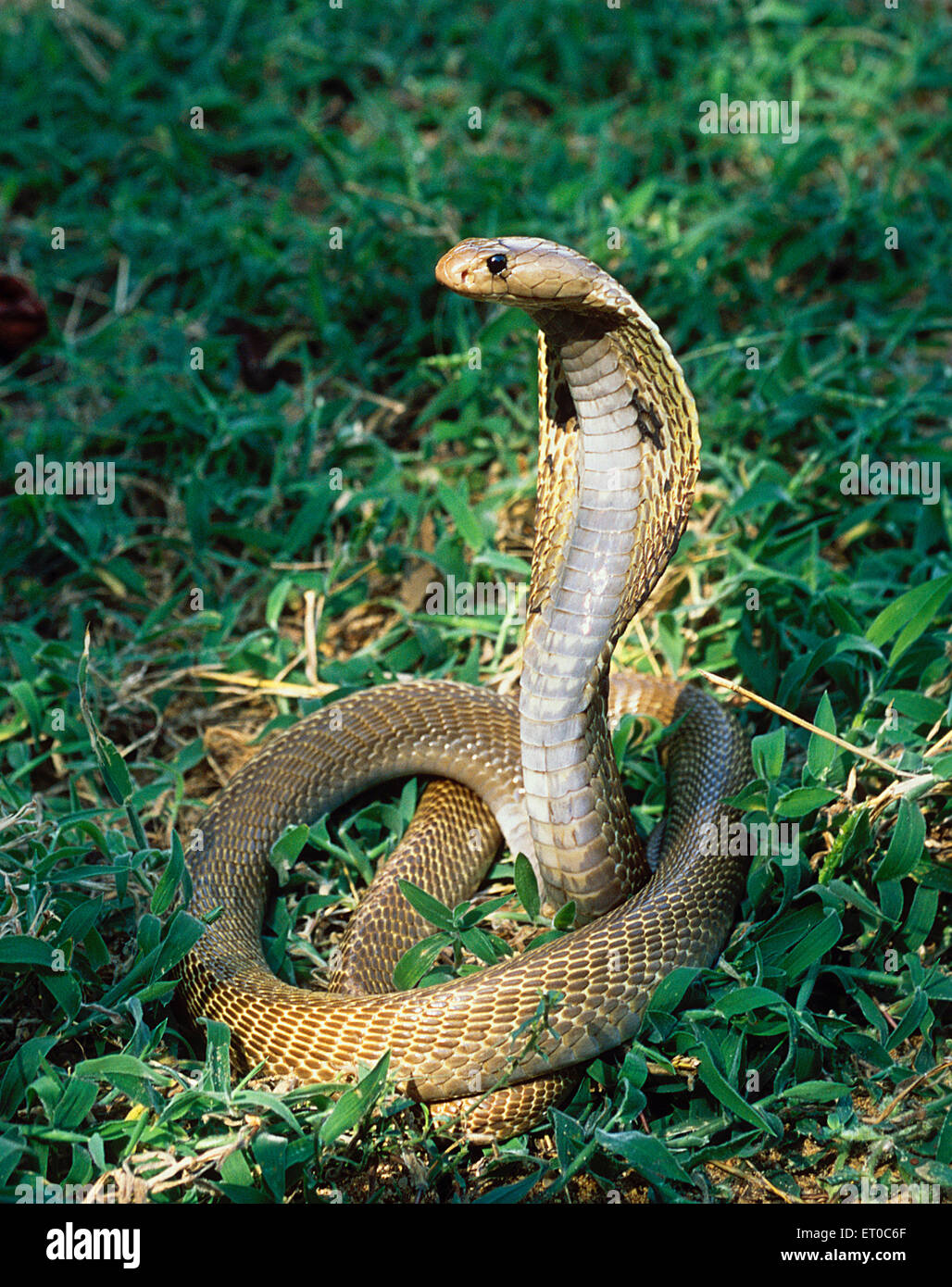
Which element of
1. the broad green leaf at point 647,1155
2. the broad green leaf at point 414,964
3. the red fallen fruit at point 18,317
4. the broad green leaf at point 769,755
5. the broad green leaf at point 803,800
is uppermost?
the red fallen fruit at point 18,317

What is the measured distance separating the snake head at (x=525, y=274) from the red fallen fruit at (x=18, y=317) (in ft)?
10.8

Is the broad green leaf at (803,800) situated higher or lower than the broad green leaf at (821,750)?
lower

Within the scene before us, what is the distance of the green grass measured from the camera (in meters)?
2.75

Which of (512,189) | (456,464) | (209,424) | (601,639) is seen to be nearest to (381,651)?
(456,464)

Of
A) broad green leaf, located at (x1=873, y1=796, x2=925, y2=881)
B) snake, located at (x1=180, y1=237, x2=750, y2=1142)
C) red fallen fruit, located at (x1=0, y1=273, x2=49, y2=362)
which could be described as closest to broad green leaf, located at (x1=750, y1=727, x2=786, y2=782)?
snake, located at (x1=180, y1=237, x2=750, y2=1142)

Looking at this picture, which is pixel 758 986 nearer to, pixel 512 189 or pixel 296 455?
pixel 296 455

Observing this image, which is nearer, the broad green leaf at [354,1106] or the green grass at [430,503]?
the broad green leaf at [354,1106]

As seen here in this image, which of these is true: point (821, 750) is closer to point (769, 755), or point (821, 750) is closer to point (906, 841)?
point (769, 755)

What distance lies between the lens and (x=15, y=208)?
19.7 feet

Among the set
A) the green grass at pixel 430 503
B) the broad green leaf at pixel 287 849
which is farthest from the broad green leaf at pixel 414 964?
the broad green leaf at pixel 287 849

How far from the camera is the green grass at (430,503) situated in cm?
275

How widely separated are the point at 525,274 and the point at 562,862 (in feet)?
4.47

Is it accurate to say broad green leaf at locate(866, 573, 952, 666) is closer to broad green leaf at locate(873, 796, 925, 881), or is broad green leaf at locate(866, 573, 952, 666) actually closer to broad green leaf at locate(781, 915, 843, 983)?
broad green leaf at locate(873, 796, 925, 881)

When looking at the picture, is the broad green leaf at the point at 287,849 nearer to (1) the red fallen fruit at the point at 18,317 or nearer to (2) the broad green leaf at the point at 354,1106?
(2) the broad green leaf at the point at 354,1106
